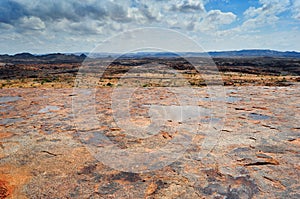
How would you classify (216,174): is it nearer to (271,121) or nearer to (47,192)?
(47,192)

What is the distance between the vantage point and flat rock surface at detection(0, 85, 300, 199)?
3.53 metres

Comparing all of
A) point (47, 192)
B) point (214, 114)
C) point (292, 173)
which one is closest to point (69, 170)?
point (47, 192)

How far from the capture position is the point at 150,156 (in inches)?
182

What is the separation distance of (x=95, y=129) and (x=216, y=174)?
339 centimetres

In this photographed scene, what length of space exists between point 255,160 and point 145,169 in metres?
1.97

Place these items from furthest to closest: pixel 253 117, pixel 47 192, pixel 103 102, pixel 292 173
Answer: pixel 103 102 → pixel 253 117 → pixel 292 173 → pixel 47 192

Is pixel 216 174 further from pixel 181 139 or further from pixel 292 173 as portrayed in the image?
pixel 181 139

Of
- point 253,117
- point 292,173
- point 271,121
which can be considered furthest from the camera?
point 253,117

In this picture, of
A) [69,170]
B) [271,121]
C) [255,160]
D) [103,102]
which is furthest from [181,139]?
[103,102]

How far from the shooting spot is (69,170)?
4.07 metres

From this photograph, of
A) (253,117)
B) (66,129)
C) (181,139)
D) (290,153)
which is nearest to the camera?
(290,153)

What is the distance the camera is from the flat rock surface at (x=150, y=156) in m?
3.53

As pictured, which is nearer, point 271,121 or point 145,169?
point 145,169

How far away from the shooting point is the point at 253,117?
→ 7.41 metres
